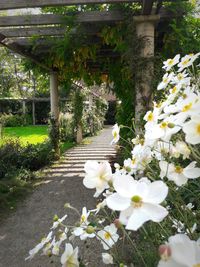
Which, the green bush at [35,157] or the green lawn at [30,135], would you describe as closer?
the green bush at [35,157]

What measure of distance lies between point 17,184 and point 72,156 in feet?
12.5

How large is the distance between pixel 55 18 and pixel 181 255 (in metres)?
5.01

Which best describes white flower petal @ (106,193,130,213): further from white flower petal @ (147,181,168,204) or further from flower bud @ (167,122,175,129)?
flower bud @ (167,122,175,129)

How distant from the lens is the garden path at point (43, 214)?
347 centimetres

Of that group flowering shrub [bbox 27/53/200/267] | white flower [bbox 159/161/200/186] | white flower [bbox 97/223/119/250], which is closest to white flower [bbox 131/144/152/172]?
flowering shrub [bbox 27/53/200/267]

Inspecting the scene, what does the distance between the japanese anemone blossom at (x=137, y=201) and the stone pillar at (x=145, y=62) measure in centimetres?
399

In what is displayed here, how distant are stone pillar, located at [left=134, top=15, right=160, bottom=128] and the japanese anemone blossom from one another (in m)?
3.99

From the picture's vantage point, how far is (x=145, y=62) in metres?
4.80

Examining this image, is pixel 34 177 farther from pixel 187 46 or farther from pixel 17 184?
pixel 187 46

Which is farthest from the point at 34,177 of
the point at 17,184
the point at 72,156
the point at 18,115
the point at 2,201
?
the point at 18,115

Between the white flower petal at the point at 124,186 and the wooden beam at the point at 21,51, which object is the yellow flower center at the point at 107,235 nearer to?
the white flower petal at the point at 124,186

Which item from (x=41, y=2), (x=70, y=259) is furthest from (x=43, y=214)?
(x=70, y=259)

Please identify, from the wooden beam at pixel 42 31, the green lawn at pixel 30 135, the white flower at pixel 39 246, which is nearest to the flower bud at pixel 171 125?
the white flower at pixel 39 246

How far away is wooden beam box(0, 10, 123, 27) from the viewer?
16.7ft
